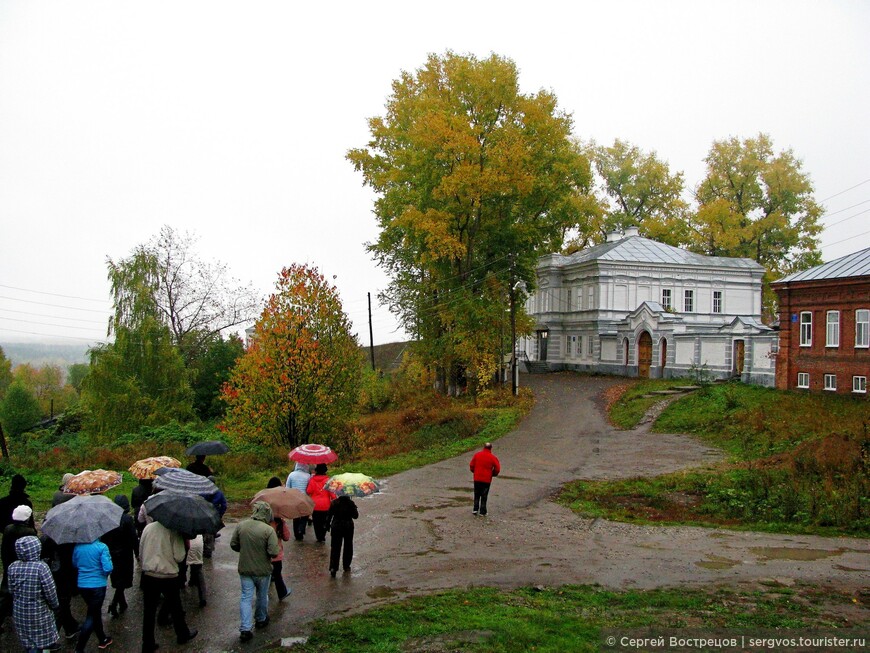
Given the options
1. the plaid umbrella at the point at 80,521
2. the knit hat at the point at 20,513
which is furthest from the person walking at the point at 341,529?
the knit hat at the point at 20,513

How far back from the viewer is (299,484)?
13.0 metres

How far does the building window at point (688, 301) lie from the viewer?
1989 inches

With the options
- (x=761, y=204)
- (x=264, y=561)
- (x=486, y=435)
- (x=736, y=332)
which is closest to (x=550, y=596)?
(x=264, y=561)

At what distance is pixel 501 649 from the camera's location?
7938 millimetres

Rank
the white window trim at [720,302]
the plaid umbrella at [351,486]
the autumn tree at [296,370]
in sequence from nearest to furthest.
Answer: the plaid umbrella at [351,486]
the autumn tree at [296,370]
the white window trim at [720,302]

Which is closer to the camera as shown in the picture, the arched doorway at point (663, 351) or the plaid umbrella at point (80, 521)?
the plaid umbrella at point (80, 521)

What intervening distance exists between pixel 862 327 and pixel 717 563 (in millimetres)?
20839

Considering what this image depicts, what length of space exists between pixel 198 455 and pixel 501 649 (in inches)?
303

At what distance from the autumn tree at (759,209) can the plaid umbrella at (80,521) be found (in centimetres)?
5512

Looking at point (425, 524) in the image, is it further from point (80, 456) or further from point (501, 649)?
point (80, 456)

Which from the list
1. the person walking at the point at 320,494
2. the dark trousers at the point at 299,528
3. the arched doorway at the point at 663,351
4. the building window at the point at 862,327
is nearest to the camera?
the person walking at the point at 320,494

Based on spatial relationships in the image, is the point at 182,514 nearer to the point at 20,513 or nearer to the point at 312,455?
the point at 20,513

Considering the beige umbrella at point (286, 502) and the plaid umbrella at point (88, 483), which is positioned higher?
the plaid umbrella at point (88, 483)

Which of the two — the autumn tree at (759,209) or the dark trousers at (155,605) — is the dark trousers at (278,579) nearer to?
the dark trousers at (155,605)
